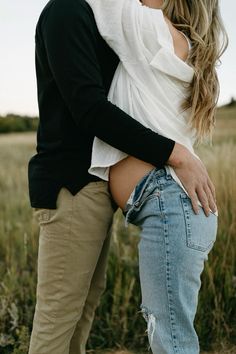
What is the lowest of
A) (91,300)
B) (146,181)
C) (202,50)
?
(91,300)

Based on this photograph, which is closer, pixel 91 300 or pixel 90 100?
pixel 90 100

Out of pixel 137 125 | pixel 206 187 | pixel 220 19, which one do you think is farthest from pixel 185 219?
pixel 220 19

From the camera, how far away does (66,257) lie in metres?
1.88

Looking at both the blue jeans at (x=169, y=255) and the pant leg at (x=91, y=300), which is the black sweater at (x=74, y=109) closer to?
the blue jeans at (x=169, y=255)

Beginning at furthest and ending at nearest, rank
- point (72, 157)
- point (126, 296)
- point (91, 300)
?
point (126, 296), point (91, 300), point (72, 157)

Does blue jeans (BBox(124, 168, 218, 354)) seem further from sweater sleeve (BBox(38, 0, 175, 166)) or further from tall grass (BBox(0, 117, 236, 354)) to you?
tall grass (BBox(0, 117, 236, 354))

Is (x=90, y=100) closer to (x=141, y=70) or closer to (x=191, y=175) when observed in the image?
(x=141, y=70)

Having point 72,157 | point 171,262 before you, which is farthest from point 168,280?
point 72,157

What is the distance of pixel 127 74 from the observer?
1.83 meters

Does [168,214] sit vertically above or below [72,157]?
below

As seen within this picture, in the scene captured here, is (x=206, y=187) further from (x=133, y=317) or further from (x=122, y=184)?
(x=133, y=317)

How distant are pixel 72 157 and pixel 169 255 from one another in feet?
1.40

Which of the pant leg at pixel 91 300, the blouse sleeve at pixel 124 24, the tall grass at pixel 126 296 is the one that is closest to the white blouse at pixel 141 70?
the blouse sleeve at pixel 124 24

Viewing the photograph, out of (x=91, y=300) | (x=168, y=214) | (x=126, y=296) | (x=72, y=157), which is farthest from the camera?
(x=126, y=296)
